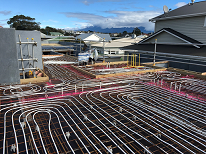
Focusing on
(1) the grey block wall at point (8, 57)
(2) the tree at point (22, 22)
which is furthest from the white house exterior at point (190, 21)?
(2) the tree at point (22, 22)

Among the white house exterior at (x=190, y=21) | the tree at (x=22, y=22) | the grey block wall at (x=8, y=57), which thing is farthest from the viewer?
the tree at (x=22, y=22)

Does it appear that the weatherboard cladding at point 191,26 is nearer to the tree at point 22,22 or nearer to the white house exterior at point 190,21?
the white house exterior at point 190,21

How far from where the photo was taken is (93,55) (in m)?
16.7

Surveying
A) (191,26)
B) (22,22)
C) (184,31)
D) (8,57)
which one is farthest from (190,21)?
(22,22)

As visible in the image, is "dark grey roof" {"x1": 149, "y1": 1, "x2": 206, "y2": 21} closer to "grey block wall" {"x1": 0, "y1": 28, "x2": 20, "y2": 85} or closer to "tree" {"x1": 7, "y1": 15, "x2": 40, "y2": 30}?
"grey block wall" {"x1": 0, "y1": 28, "x2": 20, "y2": 85}

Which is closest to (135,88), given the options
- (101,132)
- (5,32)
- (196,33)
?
(101,132)

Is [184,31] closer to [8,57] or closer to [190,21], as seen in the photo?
[190,21]

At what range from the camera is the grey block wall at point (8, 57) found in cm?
926

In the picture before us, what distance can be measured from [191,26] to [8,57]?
2119 cm

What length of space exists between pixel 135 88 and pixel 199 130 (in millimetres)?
4552

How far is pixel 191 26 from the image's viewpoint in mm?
20938

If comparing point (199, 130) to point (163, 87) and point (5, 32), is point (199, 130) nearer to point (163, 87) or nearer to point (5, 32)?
point (163, 87)

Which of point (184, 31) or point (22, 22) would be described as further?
point (22, 22)

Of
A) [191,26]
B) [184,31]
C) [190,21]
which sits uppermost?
[190,21]
